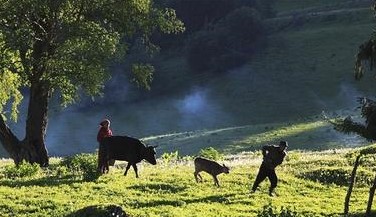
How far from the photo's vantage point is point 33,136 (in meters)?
31.9

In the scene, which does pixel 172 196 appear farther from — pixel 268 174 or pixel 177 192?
pixel 268 174

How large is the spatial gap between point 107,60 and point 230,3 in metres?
86.5

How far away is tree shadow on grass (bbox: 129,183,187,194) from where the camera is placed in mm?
22984

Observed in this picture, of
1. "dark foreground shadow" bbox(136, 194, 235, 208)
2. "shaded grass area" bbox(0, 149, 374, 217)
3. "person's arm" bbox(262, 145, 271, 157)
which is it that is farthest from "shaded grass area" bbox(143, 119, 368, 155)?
"dark foreground shadow" bbox(136, 194, 235, 208)

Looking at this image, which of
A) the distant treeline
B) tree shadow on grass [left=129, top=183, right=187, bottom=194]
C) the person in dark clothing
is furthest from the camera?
the distant treeline

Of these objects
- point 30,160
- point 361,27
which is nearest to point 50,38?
point 30,160

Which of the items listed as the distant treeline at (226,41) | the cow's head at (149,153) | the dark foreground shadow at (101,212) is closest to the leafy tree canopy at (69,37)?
the cow's head at (149,153)

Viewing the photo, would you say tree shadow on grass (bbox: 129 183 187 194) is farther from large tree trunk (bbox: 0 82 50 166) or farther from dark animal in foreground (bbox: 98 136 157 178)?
large tree trunk (bbox: 0 82 50 166)

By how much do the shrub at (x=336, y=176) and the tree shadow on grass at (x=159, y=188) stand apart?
7.39 meters

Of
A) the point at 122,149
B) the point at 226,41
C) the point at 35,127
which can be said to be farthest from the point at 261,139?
the point at 226,41

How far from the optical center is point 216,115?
9144 centimetres

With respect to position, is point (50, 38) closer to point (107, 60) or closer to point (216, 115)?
point (107, 60)

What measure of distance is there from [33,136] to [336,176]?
15107 mm

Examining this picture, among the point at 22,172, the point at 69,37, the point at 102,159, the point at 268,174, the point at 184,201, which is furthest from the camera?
the point at 69,37
